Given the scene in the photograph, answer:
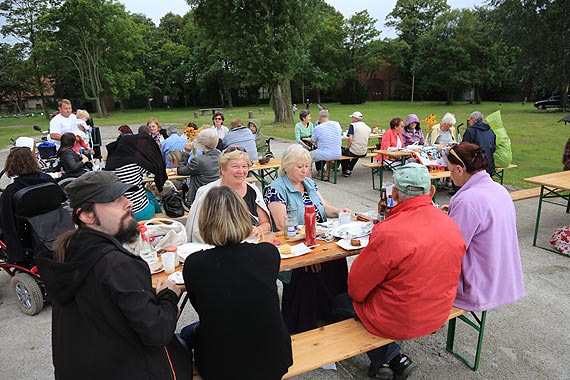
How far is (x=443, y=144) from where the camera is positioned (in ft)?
27.7

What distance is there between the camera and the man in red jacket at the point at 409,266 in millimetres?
2174

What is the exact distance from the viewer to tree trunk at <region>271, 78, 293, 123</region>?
1981cm

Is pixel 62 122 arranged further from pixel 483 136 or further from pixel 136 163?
pixel 483 136

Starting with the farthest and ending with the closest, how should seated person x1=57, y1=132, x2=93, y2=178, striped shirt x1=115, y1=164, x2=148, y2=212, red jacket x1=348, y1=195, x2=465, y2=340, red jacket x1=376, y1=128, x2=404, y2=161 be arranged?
red jacket x1=376, y1=128, x2=404, y2=161
seated person x1=57, y1=132, x2=93, y2=178
striped shirt x1=115, y1=164, x2=148, y2=212
red jacket x1=348, y1=195, x2=465, y2=340

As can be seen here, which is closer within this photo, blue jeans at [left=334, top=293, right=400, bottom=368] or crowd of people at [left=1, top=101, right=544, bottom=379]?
crowd of people at [left=1, top=101, right=544, bottom=379]

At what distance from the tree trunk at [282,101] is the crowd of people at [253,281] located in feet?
55.7

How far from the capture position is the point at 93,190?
1.81 m

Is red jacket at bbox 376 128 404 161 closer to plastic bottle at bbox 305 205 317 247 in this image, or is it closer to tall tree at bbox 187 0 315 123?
plastic bottle at bbox 305 205 317 247

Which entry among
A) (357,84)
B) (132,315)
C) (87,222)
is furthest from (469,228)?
(357,84)

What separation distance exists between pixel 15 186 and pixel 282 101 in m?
17.4

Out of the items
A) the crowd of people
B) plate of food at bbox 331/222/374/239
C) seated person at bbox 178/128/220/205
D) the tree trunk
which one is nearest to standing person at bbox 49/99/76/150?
seated person at bbox 178/128/220/205

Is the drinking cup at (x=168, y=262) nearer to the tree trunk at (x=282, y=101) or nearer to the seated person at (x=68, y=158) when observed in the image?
the seated person at (x=68, y=158)

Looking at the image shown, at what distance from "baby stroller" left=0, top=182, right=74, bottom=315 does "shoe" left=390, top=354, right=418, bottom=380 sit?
3245 millimetres

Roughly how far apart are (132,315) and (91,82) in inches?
1535
